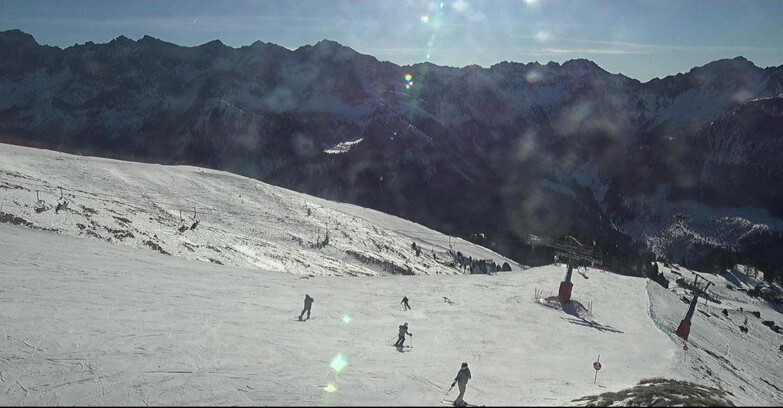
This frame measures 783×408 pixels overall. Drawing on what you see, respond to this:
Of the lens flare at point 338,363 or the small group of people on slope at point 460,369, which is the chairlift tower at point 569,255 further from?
the lens flare at point 338,363

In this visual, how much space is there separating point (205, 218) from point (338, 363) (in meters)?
46.4

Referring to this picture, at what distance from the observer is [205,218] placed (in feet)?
206

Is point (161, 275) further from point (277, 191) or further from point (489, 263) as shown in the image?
point (489, 263)

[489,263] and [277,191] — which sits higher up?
[277,191]

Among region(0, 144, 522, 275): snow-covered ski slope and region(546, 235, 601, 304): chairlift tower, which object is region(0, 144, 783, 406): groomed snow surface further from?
region(546, 235, 601, 304): chairlift tower

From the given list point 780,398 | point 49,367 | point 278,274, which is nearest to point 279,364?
point 49,367

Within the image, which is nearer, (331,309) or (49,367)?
(49,367)

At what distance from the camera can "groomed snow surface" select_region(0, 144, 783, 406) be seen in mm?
18453

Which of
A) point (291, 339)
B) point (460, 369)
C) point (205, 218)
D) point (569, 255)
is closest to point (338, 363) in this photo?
point (291, 339)

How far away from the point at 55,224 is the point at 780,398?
5672 cm

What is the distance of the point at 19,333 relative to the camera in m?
21.8

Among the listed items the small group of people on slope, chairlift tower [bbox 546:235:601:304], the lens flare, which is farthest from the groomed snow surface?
chairlift tower [bbox 546:235:601:304]

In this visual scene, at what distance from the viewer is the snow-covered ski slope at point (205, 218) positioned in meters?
45.4

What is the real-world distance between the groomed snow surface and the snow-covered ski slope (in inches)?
91.4
